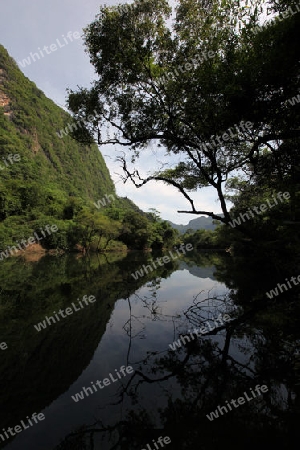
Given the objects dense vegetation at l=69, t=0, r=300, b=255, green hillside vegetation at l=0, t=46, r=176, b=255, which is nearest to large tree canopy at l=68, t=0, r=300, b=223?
dense vegetation at l=69, t=0, r=300, b=255

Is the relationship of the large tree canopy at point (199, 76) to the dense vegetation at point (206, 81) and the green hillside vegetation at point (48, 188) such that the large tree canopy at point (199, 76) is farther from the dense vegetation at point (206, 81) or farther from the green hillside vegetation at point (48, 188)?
the green hillside vegetation at point (48, 188)

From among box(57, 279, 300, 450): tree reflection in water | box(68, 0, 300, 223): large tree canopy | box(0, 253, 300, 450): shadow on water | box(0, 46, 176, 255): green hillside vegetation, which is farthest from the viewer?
box(0, 46, 176, 255): green hillside vegetation

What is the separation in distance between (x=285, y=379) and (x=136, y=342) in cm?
324

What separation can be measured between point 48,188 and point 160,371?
236 feet

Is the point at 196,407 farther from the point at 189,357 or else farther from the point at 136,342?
the point at 136,342

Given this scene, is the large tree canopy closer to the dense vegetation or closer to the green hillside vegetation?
the dense vegetation

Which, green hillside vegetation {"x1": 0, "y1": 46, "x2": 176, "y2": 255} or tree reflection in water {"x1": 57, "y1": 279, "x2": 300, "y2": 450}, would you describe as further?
green hillside vegetation {"x1": 0, "y1": 46, "x2": 176, "y2": 255}

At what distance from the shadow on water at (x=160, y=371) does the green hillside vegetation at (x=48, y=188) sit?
725 centimetres

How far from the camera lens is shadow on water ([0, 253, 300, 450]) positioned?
2.91 metres

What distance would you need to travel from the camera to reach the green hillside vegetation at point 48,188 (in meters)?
42.6

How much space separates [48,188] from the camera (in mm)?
68062

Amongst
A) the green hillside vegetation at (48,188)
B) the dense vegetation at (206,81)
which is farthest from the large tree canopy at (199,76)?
the green hillside vegetation at (48,188)

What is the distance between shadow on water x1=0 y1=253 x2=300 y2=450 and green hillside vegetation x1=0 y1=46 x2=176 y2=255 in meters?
7.25

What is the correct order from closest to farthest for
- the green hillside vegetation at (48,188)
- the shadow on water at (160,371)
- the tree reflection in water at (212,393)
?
1. the tree reflection in water at (212,393)
2. the shadow on water at (160,371)
3. the green hillside vegetation at (48,188)
